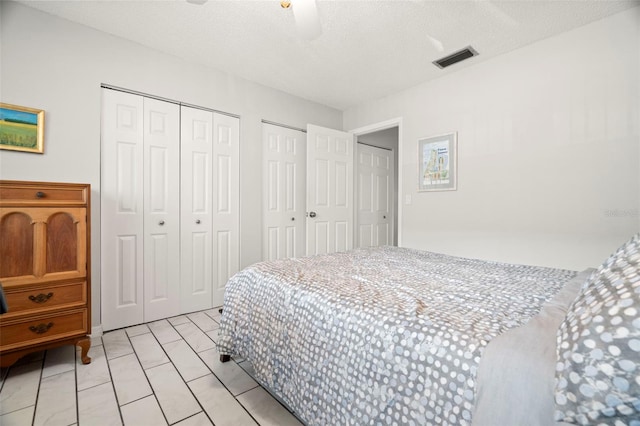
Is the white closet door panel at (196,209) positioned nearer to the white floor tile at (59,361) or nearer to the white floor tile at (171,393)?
the white floor tile at (59,361)

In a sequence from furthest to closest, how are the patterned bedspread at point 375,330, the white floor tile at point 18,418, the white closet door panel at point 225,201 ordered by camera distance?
the white closet door panel at point 225,201
the white floor tile at point 18,418
the patterned bedspread at point 375,330

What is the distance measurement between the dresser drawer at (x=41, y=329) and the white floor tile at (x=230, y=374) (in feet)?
2.59

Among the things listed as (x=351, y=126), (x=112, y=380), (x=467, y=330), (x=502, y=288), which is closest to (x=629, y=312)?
(x=467, y=330)

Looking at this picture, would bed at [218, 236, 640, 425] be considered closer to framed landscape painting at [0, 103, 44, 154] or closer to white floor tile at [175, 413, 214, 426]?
white floor tile at [175, 413, 214, 426]

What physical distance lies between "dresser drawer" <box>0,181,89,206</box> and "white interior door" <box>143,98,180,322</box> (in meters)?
0.66

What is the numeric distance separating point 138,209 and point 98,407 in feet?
5.06

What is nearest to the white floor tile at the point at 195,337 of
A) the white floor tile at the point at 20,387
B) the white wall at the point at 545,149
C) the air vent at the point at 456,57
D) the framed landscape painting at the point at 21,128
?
the white floor tile at the point at 20,387

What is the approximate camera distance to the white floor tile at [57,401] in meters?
1.34

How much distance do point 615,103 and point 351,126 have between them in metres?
2.62

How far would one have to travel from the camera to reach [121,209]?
2416 mm

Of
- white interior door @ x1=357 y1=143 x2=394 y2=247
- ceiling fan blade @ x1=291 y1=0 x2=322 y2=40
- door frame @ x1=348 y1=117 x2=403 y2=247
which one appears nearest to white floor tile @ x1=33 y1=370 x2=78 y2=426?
ceiling fan blade @ x1=291 y1=0 x2=322 y2=40

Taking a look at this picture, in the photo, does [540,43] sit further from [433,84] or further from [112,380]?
[112,380]

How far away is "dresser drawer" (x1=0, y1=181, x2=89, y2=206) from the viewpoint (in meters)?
1.64

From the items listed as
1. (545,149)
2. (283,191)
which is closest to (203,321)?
(283,191)
